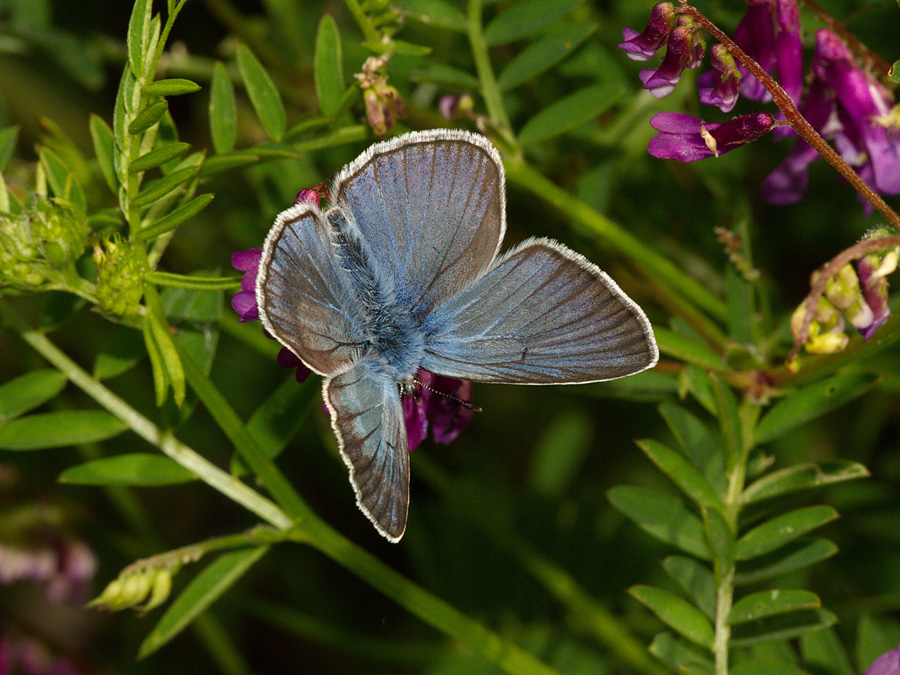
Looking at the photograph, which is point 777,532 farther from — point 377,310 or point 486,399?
point 486,399

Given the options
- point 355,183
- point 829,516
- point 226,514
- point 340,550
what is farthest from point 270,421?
point 226,514

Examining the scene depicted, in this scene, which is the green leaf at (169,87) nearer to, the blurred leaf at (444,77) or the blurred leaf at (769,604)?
the blurred leaf at (444,77)

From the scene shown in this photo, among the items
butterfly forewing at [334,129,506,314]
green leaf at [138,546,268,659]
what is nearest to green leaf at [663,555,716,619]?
butterfly forewing at [334,129,506,314]

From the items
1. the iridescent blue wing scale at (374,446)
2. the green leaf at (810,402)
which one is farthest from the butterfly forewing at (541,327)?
the green leaf at (810,402)

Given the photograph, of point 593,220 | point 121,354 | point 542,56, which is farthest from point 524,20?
point 121,354

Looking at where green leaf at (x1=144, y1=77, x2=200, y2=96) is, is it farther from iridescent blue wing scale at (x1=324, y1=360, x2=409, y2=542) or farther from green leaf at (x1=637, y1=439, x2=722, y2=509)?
green leaf at (x1=637, y1=439, x2=722, y2=509)

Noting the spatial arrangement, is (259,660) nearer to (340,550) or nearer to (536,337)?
(340,550)
